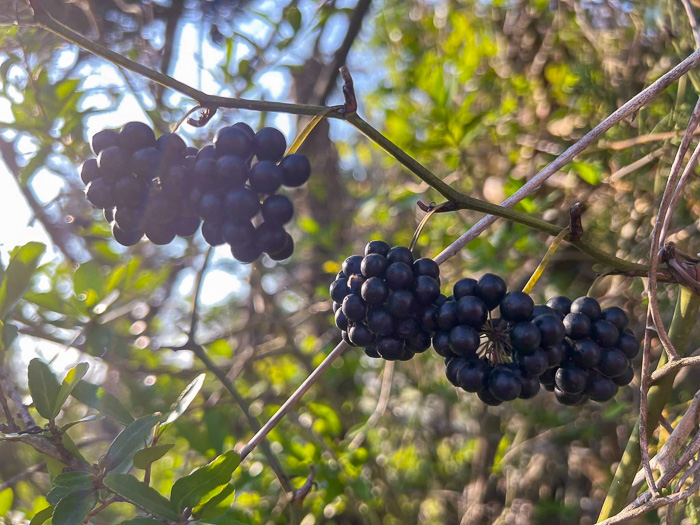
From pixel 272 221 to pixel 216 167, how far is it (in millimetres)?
144

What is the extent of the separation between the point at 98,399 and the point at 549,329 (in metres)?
0.84

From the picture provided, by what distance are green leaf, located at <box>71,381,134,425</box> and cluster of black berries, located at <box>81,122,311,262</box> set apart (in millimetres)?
301

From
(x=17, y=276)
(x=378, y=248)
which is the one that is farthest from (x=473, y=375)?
(x=17, y=276)

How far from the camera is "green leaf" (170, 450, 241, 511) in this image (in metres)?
0.94

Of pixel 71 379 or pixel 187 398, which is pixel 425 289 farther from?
pixel 71 379

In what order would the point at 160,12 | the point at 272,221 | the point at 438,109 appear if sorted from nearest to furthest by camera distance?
the point at 272,221
the point at 438,109
the point at 160,12

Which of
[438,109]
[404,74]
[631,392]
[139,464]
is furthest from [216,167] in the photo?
[404,74]

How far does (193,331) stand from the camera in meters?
1.45

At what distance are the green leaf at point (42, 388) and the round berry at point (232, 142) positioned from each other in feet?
1.62

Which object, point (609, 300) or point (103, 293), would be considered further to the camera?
point (609, 300)

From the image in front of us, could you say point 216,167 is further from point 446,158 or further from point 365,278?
point 446,158

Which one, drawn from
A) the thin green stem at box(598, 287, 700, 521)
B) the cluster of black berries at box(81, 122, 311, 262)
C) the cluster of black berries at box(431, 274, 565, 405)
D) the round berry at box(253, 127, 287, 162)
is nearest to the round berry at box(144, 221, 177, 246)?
the cluster of black berries at box(81, 122, 311, 262)

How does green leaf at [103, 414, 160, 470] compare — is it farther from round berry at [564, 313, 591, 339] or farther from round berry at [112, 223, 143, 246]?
round berry at [564, 313, 591, 339]

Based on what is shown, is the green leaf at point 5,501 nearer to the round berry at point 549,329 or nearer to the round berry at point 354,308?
the round berry at point 354,308
